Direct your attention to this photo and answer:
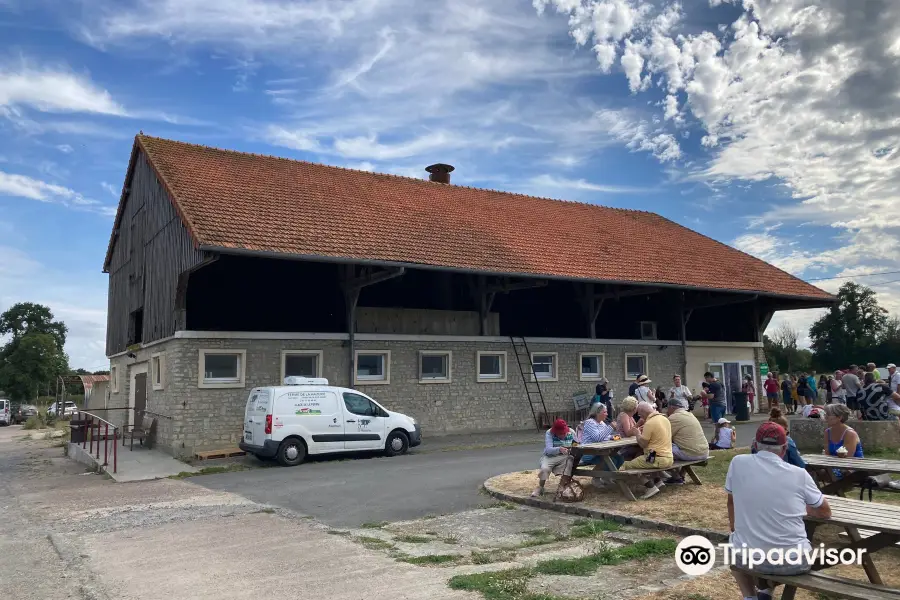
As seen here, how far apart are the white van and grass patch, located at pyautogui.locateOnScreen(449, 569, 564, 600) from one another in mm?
9644

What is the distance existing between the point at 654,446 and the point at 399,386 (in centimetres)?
1107

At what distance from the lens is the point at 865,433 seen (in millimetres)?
11078

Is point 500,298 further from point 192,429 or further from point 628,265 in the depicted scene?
point 192,429

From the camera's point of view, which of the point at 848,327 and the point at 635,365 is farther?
the point at 848,327

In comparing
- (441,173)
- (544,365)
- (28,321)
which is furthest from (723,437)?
(28,321)

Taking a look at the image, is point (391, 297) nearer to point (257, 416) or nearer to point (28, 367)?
point (257, 416)

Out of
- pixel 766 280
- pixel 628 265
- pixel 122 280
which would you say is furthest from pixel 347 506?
pixel 766 280

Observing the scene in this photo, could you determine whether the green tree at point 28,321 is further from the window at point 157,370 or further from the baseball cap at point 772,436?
the baseball cap at point 772,436

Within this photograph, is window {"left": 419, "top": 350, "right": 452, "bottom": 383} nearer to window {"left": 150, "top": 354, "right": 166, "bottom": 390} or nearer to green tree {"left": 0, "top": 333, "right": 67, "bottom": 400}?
window {"left": 150, "top": 354, "right": 166, "bottom": 390}

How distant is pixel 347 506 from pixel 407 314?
34.7ft

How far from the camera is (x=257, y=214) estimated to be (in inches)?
711

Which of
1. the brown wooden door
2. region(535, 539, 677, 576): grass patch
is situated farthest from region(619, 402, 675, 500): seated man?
the brown wooden door

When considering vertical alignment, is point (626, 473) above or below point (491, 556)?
above

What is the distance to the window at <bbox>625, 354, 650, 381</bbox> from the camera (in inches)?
956
